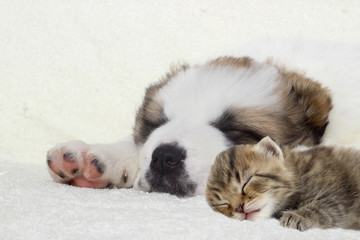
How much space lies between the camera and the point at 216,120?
270 centimetres

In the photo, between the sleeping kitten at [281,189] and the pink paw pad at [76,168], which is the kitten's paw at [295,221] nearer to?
the sleeping kitten at [281,189]

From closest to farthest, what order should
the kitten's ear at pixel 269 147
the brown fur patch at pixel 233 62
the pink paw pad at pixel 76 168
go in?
the kitten's ear at pixel 269 147 → the pink paw pad at pixel 76 168 → the brown fur patch at pixel 233 62

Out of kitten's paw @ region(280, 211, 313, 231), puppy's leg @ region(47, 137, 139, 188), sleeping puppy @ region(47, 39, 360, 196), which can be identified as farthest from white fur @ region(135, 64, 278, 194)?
kitten's paw @ region(280, 211, 313, 231)

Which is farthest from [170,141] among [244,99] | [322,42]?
[322,42]

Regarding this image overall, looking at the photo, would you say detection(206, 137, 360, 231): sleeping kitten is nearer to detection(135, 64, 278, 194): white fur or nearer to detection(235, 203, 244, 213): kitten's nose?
A: detection(235, 203, 244, 213): kitten's nose

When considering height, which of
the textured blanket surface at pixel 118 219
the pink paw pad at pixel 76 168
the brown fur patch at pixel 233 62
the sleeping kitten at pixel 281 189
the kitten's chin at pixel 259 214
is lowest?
the pink paw pad at pixel 76 168

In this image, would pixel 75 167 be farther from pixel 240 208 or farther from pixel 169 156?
pixel 240 208

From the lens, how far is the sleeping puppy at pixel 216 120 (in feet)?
8.11

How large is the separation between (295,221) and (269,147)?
0.24 meters

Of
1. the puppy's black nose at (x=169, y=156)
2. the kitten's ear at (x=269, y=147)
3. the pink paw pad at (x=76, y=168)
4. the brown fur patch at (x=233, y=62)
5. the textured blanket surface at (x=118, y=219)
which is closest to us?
the textured blanket surface at (x=118, y=219)

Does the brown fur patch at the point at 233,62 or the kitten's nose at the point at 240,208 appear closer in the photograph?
the kitten's nose at the point at 240,208

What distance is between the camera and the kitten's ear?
175cm

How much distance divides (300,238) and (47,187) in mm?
1355

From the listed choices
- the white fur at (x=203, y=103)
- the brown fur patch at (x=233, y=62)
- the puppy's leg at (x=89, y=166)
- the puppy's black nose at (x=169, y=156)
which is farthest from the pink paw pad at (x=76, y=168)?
the brown fur patch at (x=233, y=62)
